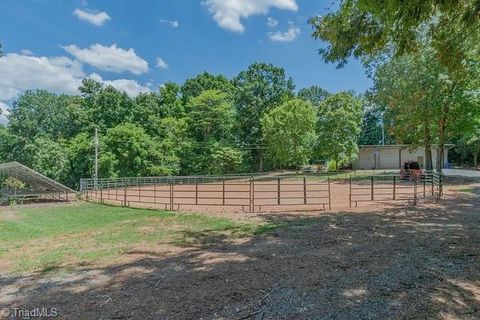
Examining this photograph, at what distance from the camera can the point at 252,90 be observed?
140 feet

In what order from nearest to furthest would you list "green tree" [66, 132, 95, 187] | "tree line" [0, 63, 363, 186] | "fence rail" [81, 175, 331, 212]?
"fence rail" [81, 175, 331, 212]
"green tree" [66, 132, 95, 187]
"tree line" [0, 63, 363, 186]

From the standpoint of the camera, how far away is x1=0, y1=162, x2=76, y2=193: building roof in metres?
17.5

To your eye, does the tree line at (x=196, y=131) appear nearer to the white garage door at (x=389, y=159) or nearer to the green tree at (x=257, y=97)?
the green tree at (x=257, y=97)

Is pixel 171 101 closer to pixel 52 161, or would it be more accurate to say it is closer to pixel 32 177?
pixel 52 161

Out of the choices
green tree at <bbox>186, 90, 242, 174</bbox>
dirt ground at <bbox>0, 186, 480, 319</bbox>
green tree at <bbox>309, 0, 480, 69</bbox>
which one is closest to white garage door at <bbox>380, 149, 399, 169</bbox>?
green tree at <bbox>186, 90, 242, 174</bbox>

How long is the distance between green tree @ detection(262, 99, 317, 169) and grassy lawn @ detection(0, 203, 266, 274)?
23.8m

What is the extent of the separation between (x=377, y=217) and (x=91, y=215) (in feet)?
34.5

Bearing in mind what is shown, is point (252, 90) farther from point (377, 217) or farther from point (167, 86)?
point (377, 217)

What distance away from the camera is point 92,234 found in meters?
9.34

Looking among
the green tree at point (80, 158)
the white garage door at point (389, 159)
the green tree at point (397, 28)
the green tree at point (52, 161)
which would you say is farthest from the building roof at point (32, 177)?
the white garage door at point (389, 159)

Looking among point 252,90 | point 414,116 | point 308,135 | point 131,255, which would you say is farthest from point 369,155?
point 131,255

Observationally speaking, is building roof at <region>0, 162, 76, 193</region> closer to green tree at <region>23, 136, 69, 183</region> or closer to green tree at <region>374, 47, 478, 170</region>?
green tree at <region>23, 136, 69, 183</region>

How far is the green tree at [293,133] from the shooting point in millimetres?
35688

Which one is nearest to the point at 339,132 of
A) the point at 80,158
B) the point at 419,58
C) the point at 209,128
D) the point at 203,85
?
the point at 209,128
